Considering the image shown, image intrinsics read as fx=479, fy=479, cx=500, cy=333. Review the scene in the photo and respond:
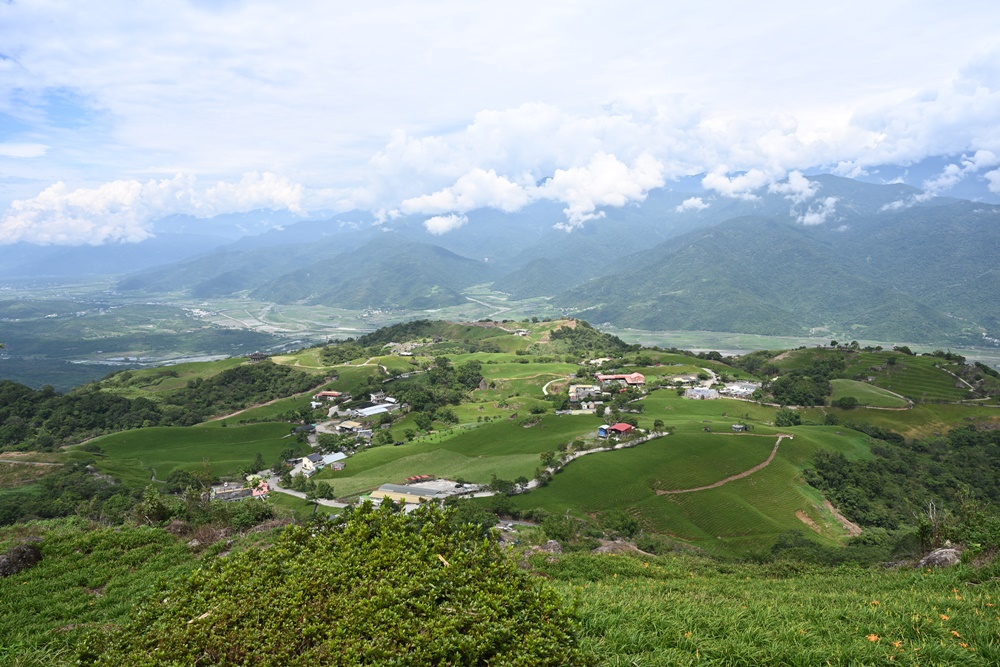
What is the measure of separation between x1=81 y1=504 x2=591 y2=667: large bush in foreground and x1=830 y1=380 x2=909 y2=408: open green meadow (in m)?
104

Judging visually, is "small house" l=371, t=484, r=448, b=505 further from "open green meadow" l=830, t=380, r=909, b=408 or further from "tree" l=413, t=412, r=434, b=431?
"open green meadow" l=830, t=380, r=909, b=408

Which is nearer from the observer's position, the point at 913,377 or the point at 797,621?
the point at 797,621

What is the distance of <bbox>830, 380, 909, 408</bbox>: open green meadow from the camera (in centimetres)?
8688

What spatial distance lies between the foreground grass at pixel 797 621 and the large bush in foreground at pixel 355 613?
6.04ft

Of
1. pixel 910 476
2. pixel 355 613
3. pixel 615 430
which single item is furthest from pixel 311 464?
pixel 910 476

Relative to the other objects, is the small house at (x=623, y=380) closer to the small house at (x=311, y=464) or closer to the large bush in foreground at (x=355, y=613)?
the small house at (x=311, y=464)

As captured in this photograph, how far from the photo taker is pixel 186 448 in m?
80.6

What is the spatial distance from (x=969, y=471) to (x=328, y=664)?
86584 mm

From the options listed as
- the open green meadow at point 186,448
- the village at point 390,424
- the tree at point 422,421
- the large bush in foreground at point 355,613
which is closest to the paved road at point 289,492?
the village at point 390,424

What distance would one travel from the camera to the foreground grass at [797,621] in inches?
311

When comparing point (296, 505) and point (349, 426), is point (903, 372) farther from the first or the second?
point (296, 505)

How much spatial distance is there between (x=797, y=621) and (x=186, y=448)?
305 ft

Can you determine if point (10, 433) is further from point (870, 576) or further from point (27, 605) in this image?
point (870, 576)

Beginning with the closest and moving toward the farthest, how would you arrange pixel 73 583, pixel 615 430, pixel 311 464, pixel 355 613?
pixel 355 613 → pixel 73 583 → pixel 615 430 → pixel 311 464
